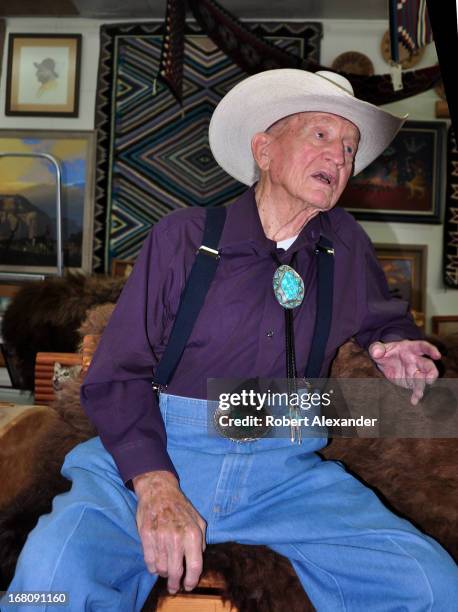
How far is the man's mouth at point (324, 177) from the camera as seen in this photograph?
1378 mm

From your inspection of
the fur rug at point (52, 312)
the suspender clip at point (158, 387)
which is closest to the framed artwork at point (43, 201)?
the fur rug at point (52, 312)

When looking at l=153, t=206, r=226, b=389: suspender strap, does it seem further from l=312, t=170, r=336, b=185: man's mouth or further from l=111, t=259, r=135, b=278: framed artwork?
l=111, t=259, r=135, b=278: framed artwork

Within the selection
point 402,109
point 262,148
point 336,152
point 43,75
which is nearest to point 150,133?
point 43,75

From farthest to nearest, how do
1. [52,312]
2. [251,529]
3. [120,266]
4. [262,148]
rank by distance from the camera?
[120,266] < [52,312] < [262,148] < [251,529]

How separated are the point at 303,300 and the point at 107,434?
471mm

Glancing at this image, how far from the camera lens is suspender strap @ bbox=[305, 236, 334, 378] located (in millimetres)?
1332

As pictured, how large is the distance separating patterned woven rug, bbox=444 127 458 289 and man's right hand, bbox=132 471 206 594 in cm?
423

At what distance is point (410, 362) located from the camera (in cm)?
130

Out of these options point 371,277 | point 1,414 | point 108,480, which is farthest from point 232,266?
point 1,414

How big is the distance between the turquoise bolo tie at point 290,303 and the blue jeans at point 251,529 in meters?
0.06

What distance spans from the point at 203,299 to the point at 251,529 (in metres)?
0.43

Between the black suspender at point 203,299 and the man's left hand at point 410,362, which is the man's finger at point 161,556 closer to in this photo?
the black suspender at point 203,299

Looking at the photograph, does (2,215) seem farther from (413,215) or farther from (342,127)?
(342,127)

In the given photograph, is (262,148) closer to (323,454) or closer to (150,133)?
(323,454)
